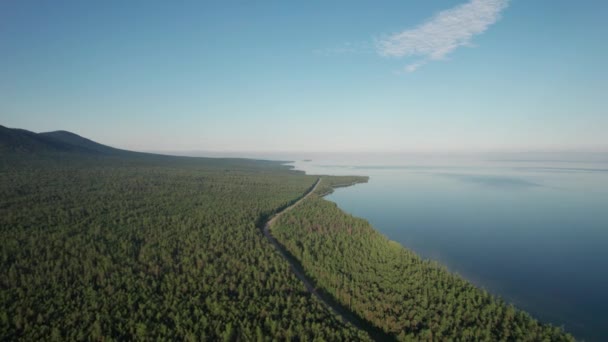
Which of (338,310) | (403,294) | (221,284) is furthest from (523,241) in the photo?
(221,284)

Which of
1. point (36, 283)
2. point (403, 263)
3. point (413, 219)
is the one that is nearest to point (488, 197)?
point (413, 219)

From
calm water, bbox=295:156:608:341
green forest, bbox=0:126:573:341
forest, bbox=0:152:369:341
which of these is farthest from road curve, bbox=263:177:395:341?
calm water, bbox=295:156:608:341

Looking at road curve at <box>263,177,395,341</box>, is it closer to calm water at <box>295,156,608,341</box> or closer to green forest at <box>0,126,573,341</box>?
green forest at <box>0,126,573,341</box>

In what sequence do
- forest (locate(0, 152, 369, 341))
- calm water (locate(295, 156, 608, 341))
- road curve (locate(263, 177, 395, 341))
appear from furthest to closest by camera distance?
1. calm water (locate(295, 156, 608, 341))
2. road curve (locate(263, 177, 395, 341))
3. forest (locate(0, 152, 369, 341))

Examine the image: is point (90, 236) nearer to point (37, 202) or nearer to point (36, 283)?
point (36, 283)

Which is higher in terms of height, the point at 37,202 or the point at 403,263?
the point at 37,202

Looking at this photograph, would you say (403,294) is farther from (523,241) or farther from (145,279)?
(523,241)

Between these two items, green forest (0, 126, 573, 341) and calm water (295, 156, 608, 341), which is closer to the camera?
green forest (0, 126, 573, 341)

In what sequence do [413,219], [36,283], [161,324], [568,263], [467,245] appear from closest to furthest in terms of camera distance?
1. [161,324]
2. [36,283]
3. [568,263]
4. [467,245]
5. [413,219]
